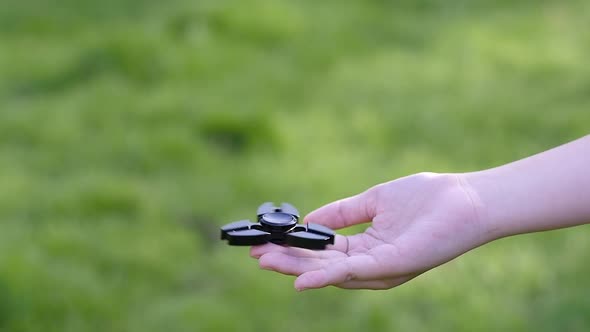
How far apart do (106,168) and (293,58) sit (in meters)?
1.34

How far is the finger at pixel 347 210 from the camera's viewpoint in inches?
80.8

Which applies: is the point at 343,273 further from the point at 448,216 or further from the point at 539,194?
the point at 539,194

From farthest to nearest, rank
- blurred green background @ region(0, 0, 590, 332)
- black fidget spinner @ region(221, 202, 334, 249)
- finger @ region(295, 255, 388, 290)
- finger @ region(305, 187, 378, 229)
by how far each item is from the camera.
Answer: blurred green background @ region(0, 0, 590, 332)
finger @ region(305, 187, 378, 229)
black fidget spinner @ region(221, 202, 334, 249)
finger @ region(295, 255, 388, 290)

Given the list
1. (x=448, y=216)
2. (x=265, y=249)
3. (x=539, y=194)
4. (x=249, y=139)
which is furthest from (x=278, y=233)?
(x=249, y=139)

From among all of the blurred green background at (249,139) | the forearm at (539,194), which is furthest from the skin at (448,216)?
the blurred green background at (249,139)

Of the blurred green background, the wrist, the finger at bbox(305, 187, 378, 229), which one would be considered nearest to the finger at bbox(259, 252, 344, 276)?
the finger at bbox(305, 187, 378, 229)

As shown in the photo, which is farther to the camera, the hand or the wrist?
the wrist

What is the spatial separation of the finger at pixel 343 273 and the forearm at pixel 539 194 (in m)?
0.29

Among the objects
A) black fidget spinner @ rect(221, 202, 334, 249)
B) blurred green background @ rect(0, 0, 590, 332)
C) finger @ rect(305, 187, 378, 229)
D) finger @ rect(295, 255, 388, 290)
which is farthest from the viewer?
blurred green background @ rect(0, 0, 590, 332)

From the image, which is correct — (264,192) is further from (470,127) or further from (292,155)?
(470,127)

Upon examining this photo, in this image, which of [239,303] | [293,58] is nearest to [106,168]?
[239,303]

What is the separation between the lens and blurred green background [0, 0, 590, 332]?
2951 millimetres

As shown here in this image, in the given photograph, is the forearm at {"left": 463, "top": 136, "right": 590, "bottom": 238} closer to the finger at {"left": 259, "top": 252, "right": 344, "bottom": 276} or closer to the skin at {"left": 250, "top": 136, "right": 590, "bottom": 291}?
the skin at {"left": 250, "top": 136, "right": 590, "bottom": 291}

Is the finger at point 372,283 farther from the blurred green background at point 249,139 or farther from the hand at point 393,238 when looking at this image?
the blurred green background at point 249,139
